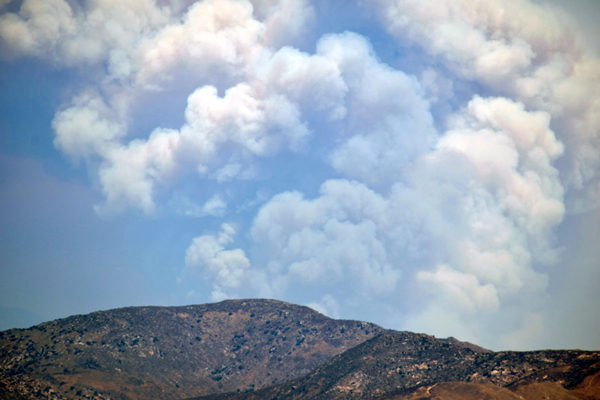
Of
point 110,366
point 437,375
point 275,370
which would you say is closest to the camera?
point 437,375

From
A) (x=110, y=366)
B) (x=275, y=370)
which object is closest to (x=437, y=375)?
(x=275, y=370)

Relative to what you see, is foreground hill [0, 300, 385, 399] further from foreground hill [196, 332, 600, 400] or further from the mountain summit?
foreground hill [196, 332, 600, 400]

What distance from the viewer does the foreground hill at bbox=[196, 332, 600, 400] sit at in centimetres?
10488

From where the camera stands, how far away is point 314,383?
142 metres

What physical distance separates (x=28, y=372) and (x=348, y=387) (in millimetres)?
108428

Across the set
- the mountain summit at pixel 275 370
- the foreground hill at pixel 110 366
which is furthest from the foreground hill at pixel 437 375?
the foreground hill at pixel 110 366

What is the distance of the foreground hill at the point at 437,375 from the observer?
105 m

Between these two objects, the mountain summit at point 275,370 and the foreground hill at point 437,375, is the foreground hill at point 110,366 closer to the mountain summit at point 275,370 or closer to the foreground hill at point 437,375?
the mountain summit at point 275,370

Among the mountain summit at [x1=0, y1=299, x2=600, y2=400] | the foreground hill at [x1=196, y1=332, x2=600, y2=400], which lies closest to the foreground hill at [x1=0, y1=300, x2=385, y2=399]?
the mountain summit at [x1=0, y1=299, x2=600, y2=400]

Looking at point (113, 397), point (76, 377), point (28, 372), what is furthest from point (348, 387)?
point (28, 372)

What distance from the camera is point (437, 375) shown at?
129m

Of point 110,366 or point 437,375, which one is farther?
point 110,366

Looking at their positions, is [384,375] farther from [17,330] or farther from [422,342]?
[17,330]

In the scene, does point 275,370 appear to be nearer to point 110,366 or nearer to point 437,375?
point 110,366
